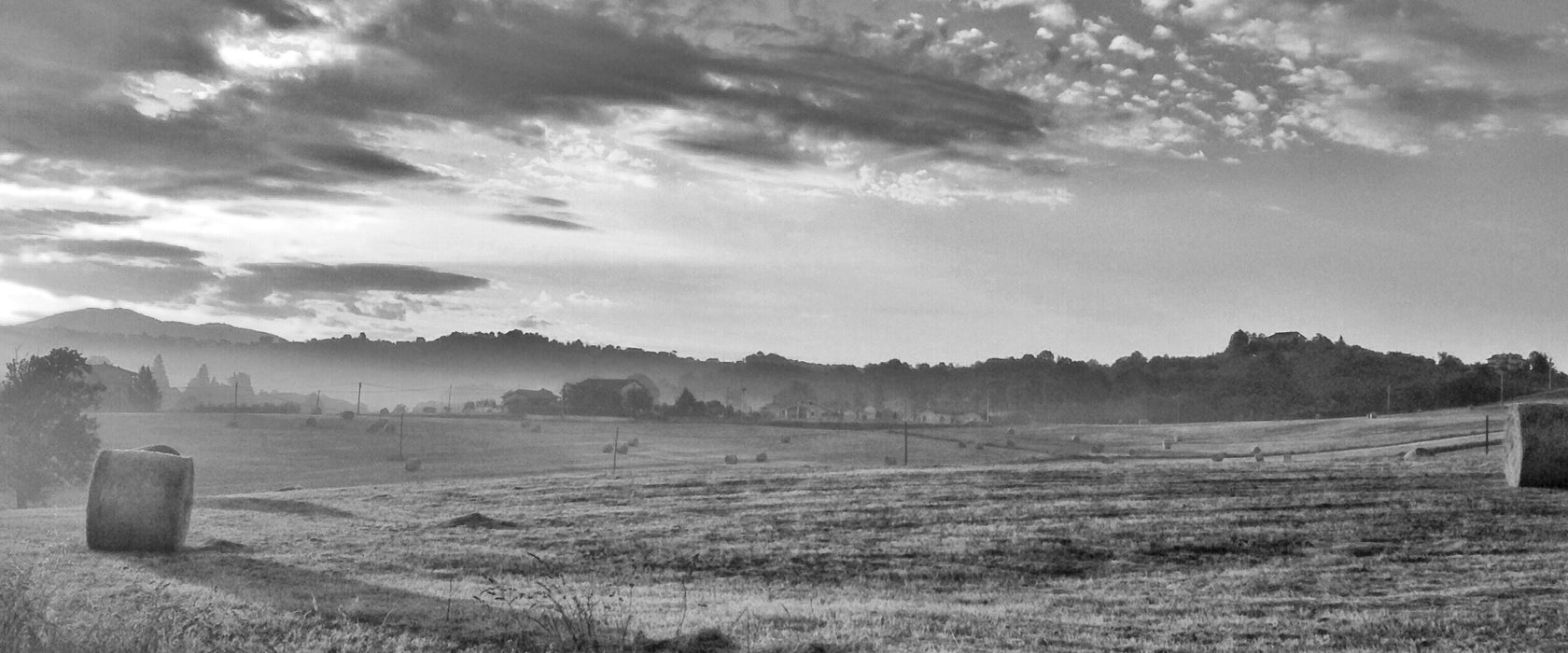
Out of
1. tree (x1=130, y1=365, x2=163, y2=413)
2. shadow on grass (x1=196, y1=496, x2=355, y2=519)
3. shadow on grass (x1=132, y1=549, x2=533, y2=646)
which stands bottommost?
shadow on grass (x1=196, y1=496, x2=355, y2=519)

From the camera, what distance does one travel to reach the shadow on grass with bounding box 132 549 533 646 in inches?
577

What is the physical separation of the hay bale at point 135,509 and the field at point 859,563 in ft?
2.61

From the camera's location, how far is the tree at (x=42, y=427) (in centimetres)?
4909

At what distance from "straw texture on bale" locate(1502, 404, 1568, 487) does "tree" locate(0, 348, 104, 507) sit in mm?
54818

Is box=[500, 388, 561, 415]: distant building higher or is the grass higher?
box=[500, 388, 561, 415]: distant building

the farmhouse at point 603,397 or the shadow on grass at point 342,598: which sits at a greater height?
the farmhouse at point 603,397

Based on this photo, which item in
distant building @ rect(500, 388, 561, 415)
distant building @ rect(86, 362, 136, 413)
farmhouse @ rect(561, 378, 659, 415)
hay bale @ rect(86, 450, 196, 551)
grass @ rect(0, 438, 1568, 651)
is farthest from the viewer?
distant building @ rect(86, 362, 136, 413)

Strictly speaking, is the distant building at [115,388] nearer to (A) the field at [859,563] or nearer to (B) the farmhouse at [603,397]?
(B) the farmhouse at [603,397]

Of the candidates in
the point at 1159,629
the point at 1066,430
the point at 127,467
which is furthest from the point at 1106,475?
the point at 1066,430

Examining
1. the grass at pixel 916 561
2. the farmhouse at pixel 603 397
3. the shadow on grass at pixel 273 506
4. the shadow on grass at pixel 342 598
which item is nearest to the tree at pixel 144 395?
the farmhouse at pixel 603 397

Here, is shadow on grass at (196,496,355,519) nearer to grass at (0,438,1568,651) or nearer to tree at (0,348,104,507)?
grass at (0,438,1568,651)

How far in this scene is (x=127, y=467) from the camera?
26.1m

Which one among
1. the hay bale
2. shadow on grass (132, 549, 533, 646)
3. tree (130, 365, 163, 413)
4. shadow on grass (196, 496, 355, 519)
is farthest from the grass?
tree (130, 365, 163, 413)

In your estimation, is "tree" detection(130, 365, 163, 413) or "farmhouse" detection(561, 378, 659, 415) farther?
"tree" detection(130, 365, 163, 413)
